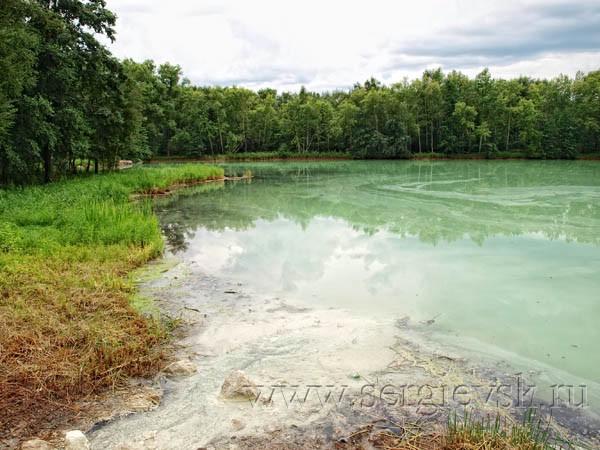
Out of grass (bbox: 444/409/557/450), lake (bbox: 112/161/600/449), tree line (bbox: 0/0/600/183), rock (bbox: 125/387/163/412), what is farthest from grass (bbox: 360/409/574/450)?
tree line (bbox: 0/0/600/183)

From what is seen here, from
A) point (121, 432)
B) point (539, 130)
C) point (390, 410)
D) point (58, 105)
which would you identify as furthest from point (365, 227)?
point (539, 130)

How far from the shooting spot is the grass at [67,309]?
151 inches

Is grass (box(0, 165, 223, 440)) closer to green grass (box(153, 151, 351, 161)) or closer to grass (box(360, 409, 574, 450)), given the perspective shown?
grass (box(360, 409, 574, 450))

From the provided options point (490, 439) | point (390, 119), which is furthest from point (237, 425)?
point (390, 119)

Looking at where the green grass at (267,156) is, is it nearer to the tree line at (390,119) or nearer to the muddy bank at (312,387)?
the tree line at (390,119)

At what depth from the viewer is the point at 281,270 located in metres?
8.95

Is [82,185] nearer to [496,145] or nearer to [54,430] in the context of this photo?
[54,430]

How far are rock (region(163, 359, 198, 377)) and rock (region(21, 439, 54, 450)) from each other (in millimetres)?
1383

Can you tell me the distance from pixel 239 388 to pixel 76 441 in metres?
1.31

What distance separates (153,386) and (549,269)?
7.50 metres

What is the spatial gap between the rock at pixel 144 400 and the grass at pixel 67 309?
0.84ft

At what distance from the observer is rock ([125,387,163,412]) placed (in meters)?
3.76

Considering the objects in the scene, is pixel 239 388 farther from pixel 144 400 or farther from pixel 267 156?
pixel 267 156

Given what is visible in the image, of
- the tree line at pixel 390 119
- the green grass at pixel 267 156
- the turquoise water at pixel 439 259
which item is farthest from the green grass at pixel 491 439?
the green grass at pixel 267 156
